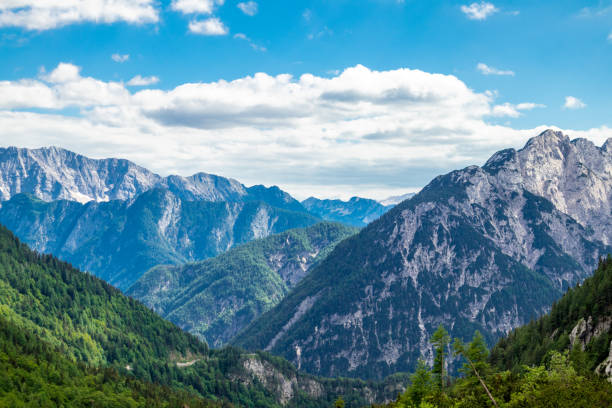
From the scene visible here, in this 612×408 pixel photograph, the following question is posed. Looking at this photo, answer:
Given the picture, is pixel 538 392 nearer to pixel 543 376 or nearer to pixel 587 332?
pixel 543 376

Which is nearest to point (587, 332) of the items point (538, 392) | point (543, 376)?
point (543, 376)

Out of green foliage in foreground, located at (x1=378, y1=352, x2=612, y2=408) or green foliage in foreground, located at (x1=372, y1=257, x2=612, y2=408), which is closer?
green foliage in foreground, located at (x1=378, y1=352, x2=612, y2=408)

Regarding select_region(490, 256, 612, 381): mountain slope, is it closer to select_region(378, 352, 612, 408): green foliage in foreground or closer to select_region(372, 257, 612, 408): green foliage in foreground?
select_region(372, 257, 612, 408): green foliage in foreground

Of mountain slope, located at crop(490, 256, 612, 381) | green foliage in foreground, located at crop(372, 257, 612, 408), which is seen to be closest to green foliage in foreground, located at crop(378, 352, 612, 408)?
green foliage in foreground, located at crop(372, 257, 612, 408)

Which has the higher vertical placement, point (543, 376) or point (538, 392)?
point (538, 392)

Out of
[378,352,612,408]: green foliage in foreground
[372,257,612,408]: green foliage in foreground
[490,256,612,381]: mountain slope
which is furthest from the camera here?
[490,256,612,381]: mountain slope

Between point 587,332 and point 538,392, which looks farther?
point 587,332

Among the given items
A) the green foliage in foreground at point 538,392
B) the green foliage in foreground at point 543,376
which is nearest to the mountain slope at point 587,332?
the green foliage in foreground at point 543,376

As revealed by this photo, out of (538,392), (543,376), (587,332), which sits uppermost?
(538,392)

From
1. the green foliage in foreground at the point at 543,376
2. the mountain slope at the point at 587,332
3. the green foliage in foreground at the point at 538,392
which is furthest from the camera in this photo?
the mountain slope at the point at 587,332

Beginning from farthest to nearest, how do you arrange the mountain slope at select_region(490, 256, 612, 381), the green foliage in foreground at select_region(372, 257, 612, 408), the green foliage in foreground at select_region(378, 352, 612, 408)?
the mountain slope at select_region(490, 256, 612, 381) → the green foliage in foreground at select_region(372, 257, 612, 408) → the green foliage in foreground at select_region(378, 352, 612, 408)

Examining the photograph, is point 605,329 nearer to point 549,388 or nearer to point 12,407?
point 549,388

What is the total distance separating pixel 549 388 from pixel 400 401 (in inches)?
1800

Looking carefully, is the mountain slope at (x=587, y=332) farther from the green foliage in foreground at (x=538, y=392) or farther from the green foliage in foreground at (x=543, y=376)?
the green foliage in foreground at (x=538, y=392)
